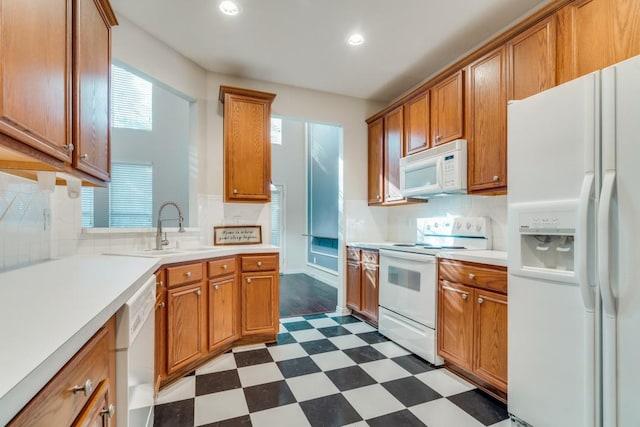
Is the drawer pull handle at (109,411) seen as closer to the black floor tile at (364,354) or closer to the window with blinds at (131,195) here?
the black floor tile at (364,354)

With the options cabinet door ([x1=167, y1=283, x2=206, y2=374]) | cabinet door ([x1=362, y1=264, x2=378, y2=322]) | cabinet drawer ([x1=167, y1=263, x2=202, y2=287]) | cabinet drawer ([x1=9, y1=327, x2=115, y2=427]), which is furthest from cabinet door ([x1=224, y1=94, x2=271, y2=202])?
cabinet drawer ([x1=9, y1=327, x2=115, y2=427])

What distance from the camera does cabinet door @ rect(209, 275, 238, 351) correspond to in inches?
93.8

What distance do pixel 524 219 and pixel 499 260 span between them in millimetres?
343

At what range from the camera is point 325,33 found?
2.52 m

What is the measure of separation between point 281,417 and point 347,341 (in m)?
1.20

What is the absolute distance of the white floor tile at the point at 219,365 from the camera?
2.28 m

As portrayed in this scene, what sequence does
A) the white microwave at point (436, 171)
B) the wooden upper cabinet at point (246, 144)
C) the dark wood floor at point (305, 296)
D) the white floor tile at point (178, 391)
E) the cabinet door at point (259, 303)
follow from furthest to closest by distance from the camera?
the dark wood floor at point (305, 296)
the wooden upper cabinet at point (246, 144)
the cabinet door at point (259, 303)
the white microwave at point (436, 171)
the white floor tile at point (178, 391)

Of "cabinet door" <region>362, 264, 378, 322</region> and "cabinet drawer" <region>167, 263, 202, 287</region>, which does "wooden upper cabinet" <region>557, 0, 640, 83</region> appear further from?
"cabinet drawer" <region>167, 263, 202, 287</region>

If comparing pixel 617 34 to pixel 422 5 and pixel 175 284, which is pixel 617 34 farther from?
pixel 175 284

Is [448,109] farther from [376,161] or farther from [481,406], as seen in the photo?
[481,406]

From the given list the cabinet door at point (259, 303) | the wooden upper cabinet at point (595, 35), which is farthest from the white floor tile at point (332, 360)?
the wooden upper cabinet at point (595, 35)

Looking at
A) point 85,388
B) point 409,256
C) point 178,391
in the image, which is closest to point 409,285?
point 409,256

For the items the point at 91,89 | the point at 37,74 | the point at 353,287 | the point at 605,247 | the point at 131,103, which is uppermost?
the point at 131,103

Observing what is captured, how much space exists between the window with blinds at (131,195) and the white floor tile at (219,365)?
394 cm
